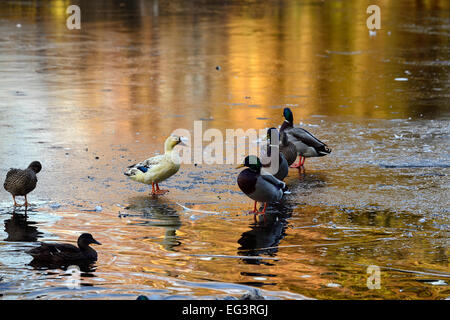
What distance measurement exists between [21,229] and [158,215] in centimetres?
146

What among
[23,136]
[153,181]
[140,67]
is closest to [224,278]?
[153,181]

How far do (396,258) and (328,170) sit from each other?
136 inches

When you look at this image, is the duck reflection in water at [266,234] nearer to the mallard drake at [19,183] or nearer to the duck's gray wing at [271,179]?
the duck's gray wing at [271,179]

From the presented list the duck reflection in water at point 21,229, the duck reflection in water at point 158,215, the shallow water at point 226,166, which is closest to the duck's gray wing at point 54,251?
the shallow water at point 226,166

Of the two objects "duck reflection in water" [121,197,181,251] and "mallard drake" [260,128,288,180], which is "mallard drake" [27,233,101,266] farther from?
"mallard drake" [260,128,288,180]

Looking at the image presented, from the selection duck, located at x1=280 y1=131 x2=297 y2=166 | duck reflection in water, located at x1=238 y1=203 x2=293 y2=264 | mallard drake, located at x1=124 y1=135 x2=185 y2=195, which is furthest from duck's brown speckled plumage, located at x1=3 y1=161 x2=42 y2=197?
duck, located at x1=280 y1=131 x2=297 y2=166

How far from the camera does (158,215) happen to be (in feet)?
29.6

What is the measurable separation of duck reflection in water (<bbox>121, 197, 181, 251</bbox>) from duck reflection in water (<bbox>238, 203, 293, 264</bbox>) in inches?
26.8

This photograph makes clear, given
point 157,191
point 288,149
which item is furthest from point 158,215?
point 288,149

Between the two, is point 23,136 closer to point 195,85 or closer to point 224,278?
point 195,85

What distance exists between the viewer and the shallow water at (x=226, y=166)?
7184 millimetres

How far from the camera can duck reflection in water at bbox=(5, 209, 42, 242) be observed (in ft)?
26.7

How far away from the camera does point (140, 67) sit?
18.9 metres
